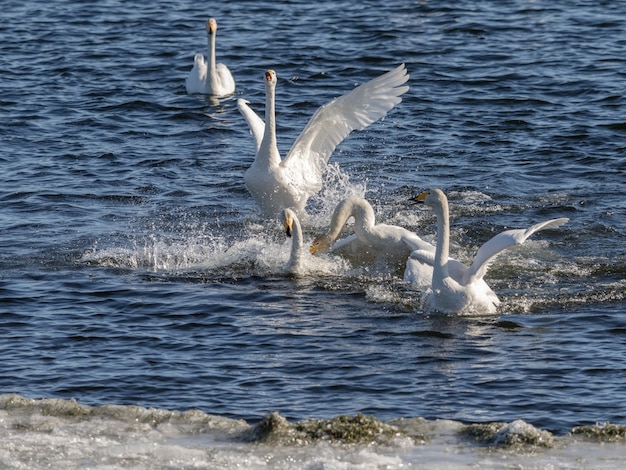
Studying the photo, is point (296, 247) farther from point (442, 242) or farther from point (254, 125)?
point (254, 125)

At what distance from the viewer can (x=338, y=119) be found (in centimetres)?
1375

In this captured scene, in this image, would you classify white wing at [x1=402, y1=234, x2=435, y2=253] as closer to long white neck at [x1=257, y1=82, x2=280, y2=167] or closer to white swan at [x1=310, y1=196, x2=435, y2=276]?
white swan at [x1=310, y1=196, x2=435, y2=276]

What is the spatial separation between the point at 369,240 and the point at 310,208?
303 cm

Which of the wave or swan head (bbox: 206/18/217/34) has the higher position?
swan head (bbox: 206/18/217/34)

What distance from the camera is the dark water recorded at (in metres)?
9.35

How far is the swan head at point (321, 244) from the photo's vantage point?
40.5 feet

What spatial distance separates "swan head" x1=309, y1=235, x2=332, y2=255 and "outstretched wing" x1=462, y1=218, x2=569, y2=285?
6.40ft

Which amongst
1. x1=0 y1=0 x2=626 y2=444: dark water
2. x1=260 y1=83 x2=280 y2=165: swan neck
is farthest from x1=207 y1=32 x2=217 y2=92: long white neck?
x1=260 y1=83 x2=280 y2=165: swan neck

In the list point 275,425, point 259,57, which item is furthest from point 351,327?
point 259,57

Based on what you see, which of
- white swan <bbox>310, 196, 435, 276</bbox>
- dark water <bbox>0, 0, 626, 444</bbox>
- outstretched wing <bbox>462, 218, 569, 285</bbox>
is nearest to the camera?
dark water <bbox>0, 0, 626, 444</bbox>

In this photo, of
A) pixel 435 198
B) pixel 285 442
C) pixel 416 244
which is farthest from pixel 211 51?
pixel 285 442

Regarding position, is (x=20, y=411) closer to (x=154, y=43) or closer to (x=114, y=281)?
(x=114, y=281)

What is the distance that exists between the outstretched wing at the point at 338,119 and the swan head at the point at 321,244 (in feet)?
4.91

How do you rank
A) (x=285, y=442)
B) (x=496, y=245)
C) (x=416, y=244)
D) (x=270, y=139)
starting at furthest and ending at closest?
(x=270, y=139) → (x=416, y=244) → (x=496, y=245) → (x=285, y=442)
